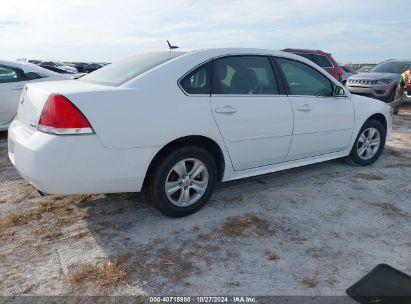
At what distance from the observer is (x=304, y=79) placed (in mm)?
4449

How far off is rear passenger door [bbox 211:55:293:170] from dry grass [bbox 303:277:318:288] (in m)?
1.47

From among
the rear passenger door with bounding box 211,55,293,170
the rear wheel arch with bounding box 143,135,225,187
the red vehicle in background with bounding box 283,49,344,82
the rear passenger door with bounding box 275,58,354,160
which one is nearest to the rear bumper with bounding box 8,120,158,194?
the rear wheel arch with bounding box 143,135,225,187

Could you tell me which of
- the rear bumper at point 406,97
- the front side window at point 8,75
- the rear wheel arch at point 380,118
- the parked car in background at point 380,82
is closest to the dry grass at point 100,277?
the rear wheel arch at point 380,118

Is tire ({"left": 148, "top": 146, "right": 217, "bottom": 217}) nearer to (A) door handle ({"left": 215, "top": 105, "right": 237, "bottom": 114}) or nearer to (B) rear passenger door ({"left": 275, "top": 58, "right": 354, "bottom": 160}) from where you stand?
(A) door handle ({"left": 215, "top": 105, "right": 237, "bottom": 114})

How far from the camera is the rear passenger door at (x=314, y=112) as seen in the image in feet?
14.0

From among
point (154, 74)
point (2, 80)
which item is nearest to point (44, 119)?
point (154, 74)

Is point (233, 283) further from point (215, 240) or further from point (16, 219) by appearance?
point (16, 219)

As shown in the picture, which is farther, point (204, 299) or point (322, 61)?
point (322, 61)

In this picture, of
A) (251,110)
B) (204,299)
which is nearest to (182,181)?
(251,110)

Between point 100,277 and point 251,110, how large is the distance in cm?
210

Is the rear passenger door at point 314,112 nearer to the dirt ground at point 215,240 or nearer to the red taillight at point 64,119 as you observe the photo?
the dirt ground at point 215,240

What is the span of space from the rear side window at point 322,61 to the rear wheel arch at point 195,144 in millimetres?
9043

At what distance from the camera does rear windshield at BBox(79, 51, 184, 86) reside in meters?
3.46

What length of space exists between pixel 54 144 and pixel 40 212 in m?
1.18
